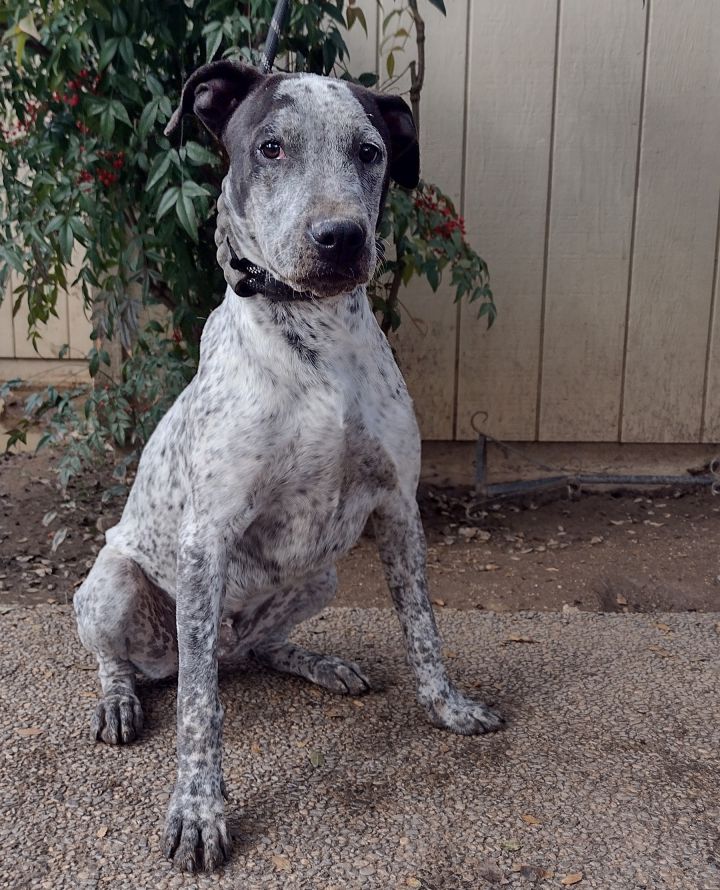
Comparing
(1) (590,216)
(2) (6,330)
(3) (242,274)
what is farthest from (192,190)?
(2) (6,330)

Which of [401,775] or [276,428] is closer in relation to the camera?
[276,428]

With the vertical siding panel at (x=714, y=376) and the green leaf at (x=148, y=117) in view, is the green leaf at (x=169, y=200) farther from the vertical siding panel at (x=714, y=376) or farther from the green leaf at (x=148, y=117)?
the vertical siding panel at (x=714, y=376)

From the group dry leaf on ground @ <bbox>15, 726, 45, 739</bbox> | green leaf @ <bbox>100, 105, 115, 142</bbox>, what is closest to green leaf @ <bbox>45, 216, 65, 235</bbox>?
green leaf @ <bbox>100, 105, 115, 142</bbox>

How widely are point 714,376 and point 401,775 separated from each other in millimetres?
3102

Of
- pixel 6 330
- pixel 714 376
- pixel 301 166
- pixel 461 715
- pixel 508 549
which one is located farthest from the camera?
pixel 6 330

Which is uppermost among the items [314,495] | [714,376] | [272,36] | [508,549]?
[272,36]

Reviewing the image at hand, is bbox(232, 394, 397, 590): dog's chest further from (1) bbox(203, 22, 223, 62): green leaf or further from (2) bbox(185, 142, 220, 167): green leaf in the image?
(1) bbox(203, 22, 223, 62): green leaf

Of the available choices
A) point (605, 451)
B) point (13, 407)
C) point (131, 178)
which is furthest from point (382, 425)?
point (13, 407)

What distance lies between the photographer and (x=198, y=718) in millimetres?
2125

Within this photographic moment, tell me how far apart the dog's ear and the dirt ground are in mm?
2065

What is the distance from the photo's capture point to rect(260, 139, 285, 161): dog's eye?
2.03 metres

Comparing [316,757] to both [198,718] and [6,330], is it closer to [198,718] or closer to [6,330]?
[198,718]

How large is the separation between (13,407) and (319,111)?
3905 mm

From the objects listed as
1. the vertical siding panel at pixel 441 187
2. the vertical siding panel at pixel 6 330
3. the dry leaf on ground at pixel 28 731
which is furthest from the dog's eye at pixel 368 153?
the vertical siding panel at pixel 6 330
